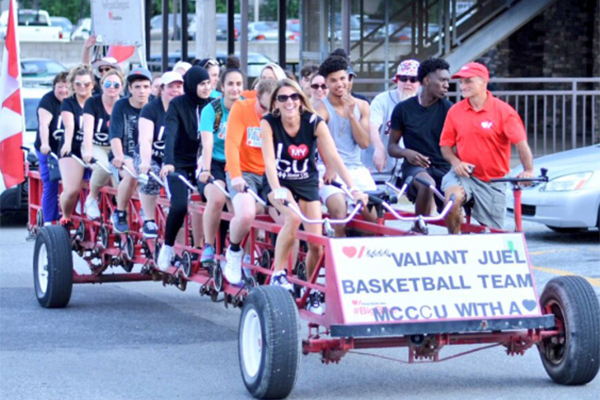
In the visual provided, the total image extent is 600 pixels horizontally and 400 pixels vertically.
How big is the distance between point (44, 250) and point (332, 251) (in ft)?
15.1

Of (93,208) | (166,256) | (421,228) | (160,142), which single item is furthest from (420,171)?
(93,208)

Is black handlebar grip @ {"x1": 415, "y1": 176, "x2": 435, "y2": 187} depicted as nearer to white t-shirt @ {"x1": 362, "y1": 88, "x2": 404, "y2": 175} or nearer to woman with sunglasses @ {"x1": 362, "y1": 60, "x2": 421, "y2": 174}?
woman with sunglasses @ {"x1": 362, "y1": 60, "x2": 421, "y2": 174}

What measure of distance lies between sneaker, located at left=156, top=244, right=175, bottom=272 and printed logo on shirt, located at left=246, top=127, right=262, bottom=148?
1226mm

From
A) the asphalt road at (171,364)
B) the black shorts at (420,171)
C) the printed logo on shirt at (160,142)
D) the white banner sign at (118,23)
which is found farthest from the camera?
the white banner sign at (118,23)

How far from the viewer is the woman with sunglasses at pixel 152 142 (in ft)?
33.3

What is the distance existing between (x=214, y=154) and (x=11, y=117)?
175 inches

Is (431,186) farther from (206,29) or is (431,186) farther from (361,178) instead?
(206,29)

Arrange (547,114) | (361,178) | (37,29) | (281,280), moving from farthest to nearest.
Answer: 1. (37,29)
2. (547,114)
3. (361,178)
4. (281,280)

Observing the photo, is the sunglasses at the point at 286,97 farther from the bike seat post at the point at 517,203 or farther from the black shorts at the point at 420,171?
the black shorts at the point at 420,171

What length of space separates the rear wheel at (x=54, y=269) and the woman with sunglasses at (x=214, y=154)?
1.70 metres

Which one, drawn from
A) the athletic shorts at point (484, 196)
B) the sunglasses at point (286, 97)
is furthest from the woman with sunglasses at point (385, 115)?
the sunglasses at point (286, 97)

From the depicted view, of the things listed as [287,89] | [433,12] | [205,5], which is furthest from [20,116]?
[433,12]

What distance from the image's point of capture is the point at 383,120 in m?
10.3

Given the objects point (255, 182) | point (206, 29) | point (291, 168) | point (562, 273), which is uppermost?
point (206, 29)
